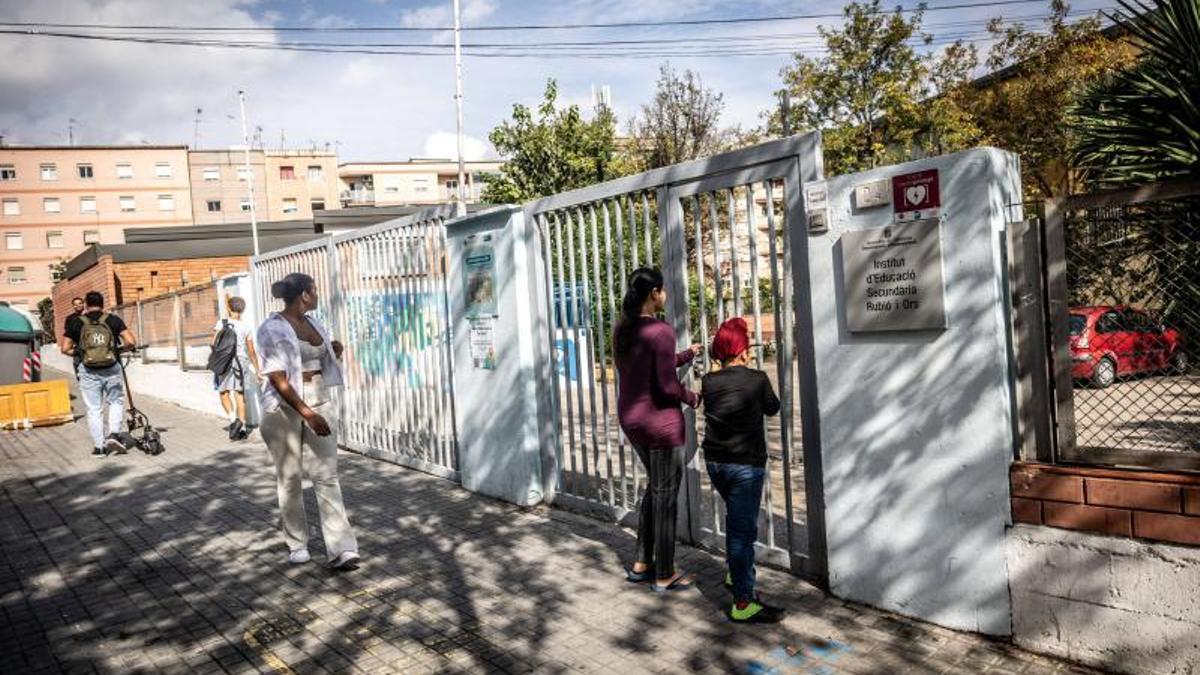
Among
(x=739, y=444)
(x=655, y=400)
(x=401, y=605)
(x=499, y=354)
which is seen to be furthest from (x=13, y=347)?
(x=739, y=444)

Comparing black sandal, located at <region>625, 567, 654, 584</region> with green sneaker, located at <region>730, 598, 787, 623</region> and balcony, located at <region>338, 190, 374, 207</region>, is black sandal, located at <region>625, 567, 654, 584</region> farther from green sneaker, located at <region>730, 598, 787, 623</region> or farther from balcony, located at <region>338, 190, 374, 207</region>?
balcony, located at <region>338, 190, 374, 207</region>

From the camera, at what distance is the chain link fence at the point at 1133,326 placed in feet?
10.9

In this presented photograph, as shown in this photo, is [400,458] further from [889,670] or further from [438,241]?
[889,670]

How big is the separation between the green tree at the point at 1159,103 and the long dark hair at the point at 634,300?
4.54m

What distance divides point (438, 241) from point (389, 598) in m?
3.92

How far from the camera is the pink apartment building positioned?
6706cm

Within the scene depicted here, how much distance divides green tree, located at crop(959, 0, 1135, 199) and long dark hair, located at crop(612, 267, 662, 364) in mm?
17406

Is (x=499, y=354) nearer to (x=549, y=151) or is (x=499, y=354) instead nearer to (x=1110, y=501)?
(x=1110, y=501)

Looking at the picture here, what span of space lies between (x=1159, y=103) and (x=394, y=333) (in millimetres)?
7408

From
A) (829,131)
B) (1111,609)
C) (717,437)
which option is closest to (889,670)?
(1111,609)

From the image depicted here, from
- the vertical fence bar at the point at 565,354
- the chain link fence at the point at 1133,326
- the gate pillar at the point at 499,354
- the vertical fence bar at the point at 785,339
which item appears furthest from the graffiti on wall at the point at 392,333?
the chain link fence at the point at 1133,326

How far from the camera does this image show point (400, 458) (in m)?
8.94

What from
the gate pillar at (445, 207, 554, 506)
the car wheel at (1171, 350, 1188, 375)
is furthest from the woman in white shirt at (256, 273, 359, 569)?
the car wheel at (1171, 350, 1188, 375)

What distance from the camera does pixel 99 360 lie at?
10164 mm
